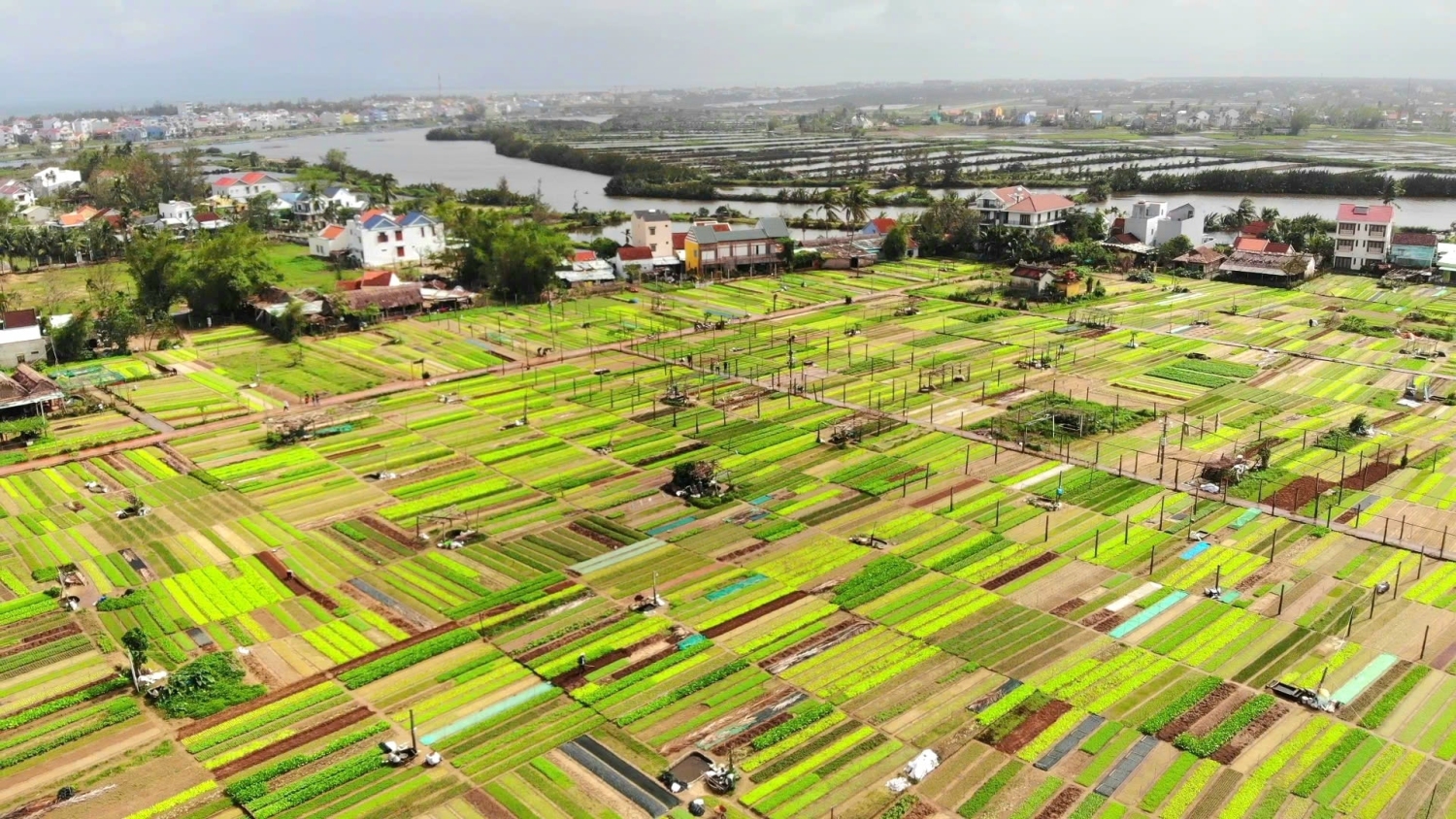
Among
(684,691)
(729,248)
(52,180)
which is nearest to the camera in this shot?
(684,691)

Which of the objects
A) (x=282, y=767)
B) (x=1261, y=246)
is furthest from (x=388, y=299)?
(x=1261, y=246)

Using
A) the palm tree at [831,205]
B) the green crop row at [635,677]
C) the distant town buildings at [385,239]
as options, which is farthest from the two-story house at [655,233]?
the green crop row at [635,677]

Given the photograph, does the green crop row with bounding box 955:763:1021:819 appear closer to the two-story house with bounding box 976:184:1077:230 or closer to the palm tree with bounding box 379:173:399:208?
the two-story house with bounding box 976:184:1077:230

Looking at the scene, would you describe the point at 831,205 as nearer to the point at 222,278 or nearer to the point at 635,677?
the point at 222,278

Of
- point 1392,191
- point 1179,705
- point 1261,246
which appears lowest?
point 1179,705

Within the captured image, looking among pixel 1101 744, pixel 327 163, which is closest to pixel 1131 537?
pixel 1101 744

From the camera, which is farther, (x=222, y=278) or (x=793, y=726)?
(x=222, y=278)

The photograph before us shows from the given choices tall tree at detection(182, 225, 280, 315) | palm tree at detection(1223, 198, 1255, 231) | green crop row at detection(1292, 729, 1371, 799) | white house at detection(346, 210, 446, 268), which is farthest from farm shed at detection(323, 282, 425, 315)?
palm tree at detection(1223, 198, 1255, 231)

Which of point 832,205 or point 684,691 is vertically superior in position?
point 832,205
